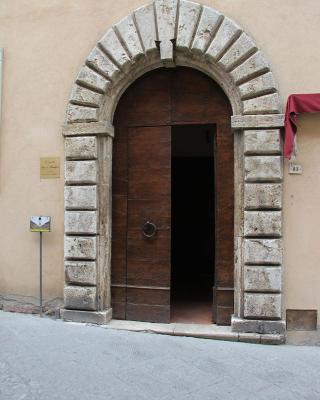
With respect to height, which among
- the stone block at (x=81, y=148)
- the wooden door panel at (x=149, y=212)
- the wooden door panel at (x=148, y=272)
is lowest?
the wooden door panel at (x=148, y=272)

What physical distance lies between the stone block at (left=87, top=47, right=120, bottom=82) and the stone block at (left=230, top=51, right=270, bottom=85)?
147cm

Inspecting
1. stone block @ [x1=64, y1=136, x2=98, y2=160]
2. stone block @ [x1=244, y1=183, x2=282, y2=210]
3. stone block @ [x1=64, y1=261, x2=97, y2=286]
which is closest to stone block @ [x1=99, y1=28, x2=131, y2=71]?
Answer: stone block @ [x1=64, y1=136, x2=98, y2=160]

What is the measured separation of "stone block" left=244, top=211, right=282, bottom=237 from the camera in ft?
15.9

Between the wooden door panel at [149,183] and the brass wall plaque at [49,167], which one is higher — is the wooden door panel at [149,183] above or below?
below

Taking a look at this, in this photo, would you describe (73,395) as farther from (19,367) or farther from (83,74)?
(83,74)

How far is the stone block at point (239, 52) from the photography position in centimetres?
498

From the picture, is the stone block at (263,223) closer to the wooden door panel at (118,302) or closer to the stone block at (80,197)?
the wooden door panel at (118,302)

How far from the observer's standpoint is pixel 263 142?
16.1 feet

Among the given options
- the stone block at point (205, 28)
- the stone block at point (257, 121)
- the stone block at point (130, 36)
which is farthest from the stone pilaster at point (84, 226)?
the stone block at point (257, 121)

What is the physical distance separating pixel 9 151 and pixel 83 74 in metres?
1.48

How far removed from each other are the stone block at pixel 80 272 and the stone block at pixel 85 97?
6.52ft

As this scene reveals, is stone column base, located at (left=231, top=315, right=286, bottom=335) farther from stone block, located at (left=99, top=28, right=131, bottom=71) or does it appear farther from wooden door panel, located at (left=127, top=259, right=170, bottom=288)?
stone block, located at (left=99, top=28, right=131, bottom=71)

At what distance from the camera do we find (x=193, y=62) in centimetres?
528

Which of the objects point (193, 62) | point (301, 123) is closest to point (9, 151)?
point (193, 62)
